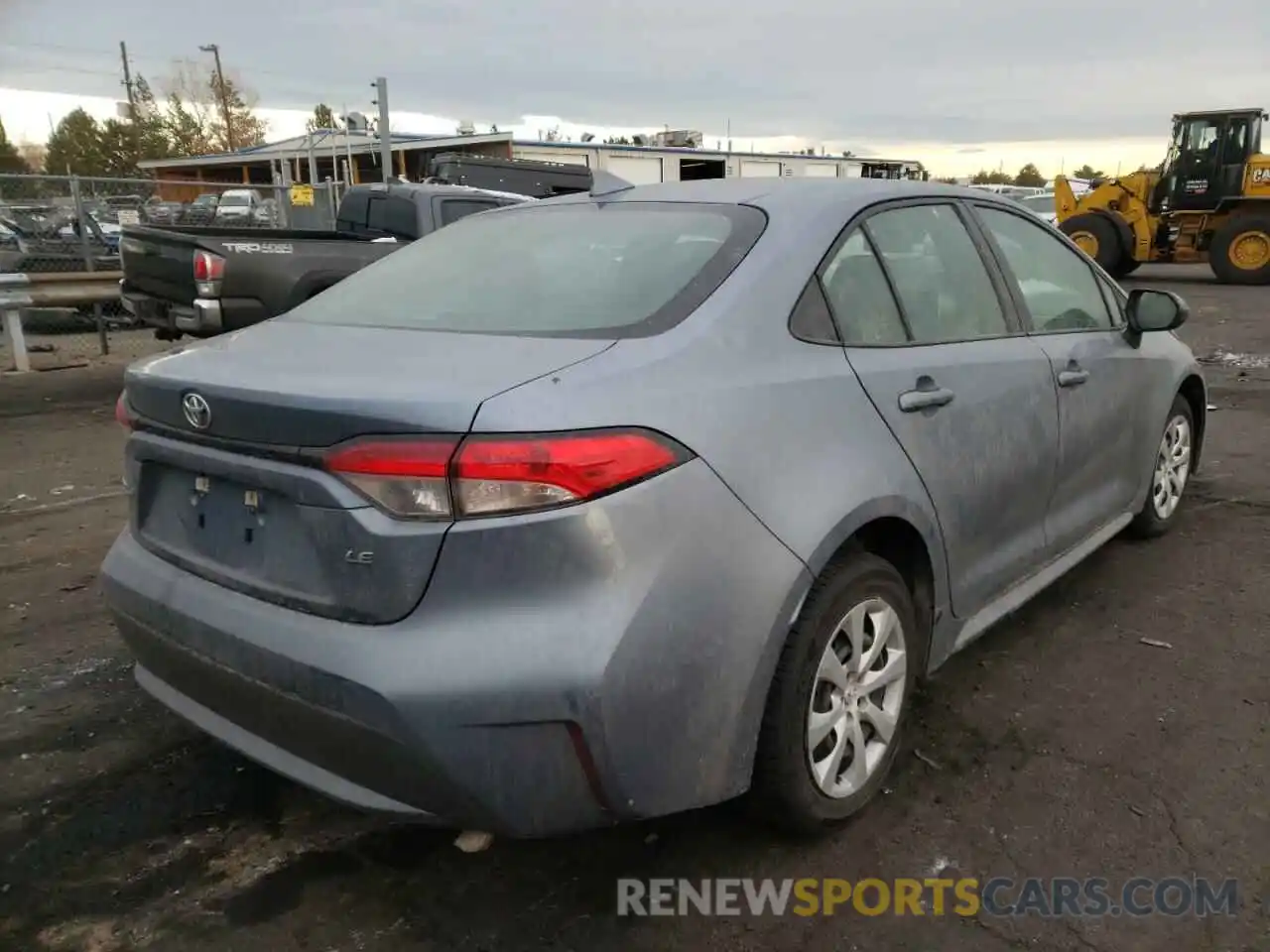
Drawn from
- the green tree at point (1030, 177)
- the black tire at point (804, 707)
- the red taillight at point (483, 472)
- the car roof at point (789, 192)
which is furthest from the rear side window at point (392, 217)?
the green tree at point (1030, 177)

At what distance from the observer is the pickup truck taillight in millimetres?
7695

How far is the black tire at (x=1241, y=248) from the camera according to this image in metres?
18.0

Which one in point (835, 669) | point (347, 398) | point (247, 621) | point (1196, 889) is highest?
point (347, 398)

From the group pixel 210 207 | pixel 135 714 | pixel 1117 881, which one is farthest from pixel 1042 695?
pixel 210 207

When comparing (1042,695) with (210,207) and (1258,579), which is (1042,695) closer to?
(1258,579)

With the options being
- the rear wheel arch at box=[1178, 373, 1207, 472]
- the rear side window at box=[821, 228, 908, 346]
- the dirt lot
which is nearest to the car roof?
the rear side window at box=[821, 228, 908, 346]

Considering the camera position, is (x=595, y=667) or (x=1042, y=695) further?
(x=1042, y=695)

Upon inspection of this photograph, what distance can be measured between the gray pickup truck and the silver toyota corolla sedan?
4.93m

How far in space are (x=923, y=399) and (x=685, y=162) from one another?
1339 inches

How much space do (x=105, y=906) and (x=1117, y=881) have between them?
2.43 m

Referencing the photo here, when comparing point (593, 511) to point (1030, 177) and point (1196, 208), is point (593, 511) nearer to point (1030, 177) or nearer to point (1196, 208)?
point (1196, 208)

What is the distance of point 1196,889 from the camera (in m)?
2.30

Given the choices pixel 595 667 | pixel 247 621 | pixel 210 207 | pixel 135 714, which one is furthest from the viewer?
pixel 210 207

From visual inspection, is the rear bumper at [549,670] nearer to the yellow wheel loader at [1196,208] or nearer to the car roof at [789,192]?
the car roof at [789,192]
